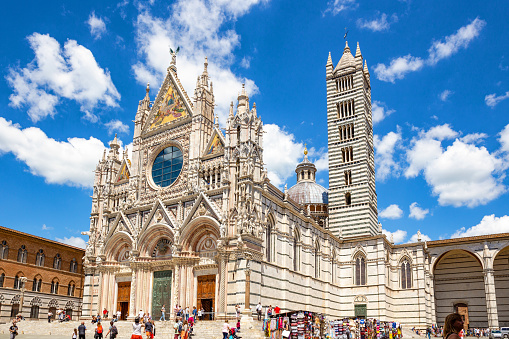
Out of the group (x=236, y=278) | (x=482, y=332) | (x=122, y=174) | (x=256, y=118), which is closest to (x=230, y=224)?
(x=236, y=278)

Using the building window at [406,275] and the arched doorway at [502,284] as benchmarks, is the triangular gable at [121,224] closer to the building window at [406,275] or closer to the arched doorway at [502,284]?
the building window at [406,275]

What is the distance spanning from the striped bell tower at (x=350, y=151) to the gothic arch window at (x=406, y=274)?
4073 mm

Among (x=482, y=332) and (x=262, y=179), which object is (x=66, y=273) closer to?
(x=262, y=179)

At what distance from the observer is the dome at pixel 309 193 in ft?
178

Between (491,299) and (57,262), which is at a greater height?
(57,262)

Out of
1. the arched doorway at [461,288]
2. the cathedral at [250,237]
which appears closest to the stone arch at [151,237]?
the cathedral at [250,237]

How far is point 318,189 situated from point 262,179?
80.4 feet

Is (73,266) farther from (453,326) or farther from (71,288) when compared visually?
(453,326)

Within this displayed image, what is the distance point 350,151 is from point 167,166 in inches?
784

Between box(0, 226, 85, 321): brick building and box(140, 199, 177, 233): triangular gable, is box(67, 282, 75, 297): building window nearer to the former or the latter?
box(0, 226, 85, 321): brick building

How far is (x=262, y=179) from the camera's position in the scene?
108 feet

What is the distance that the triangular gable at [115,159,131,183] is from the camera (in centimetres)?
4039

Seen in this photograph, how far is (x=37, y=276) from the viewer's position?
4075cm

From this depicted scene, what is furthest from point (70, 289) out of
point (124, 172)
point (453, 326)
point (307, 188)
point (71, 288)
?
point (453, 326)
